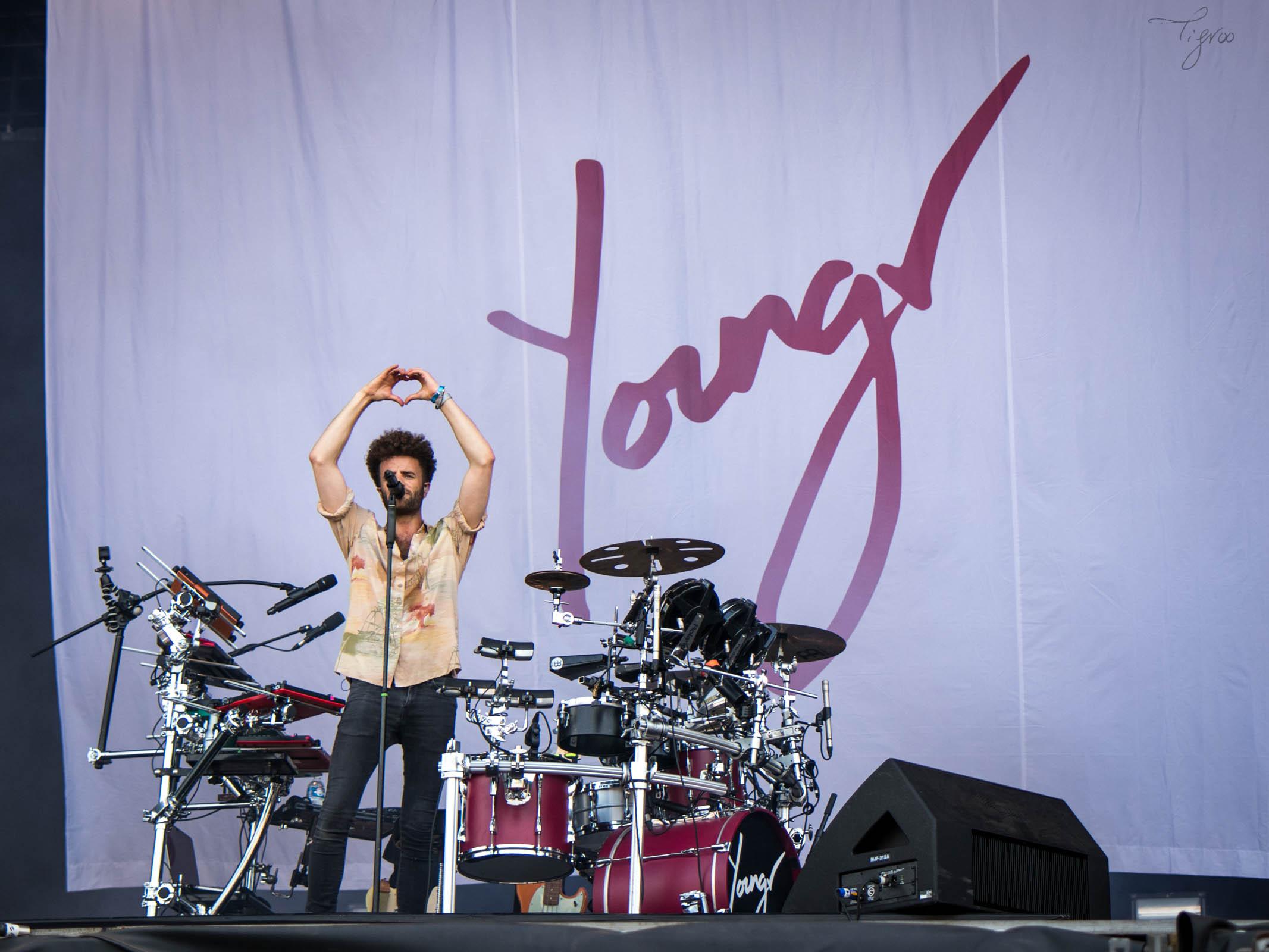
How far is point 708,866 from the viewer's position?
3.47 meters

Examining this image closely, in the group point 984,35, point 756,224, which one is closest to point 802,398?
point 756,224

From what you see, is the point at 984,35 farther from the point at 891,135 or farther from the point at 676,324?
the point at 676,324

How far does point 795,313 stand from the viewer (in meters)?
5.39

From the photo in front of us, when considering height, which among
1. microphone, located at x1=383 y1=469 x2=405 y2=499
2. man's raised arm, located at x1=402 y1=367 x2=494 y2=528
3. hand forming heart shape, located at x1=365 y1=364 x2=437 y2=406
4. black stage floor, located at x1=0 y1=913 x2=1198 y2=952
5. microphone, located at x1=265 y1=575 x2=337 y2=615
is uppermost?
hand forming heart shape, located at x1=365 y1=364 x2=437 y2=406

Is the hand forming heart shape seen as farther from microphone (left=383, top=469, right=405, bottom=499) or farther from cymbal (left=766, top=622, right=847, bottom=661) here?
cymbal (left=766, top=622, right=847, bottom=661)

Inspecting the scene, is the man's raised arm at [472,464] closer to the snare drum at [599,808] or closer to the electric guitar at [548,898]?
the snare drum at [599,808]

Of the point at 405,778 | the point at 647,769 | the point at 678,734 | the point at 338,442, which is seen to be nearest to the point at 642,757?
the point at 647,769

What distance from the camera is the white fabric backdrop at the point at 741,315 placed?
4.91 meters

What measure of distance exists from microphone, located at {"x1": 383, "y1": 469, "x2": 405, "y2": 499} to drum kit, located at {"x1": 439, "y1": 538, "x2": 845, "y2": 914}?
23.8 inches

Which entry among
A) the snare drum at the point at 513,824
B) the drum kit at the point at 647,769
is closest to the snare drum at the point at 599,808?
the drum kit at the point at 647,769

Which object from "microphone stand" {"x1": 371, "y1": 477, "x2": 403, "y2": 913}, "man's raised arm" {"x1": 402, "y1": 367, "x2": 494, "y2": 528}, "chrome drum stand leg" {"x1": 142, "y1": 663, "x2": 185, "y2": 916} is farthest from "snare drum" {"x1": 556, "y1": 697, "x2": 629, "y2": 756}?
"chrome drum stand leg" {"x1": 142, "y1": 663, "x2": 185, "y2": 916}

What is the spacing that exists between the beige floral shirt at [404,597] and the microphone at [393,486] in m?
0.36

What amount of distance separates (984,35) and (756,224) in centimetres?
124

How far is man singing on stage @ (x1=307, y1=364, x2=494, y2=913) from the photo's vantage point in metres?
3.63
